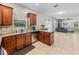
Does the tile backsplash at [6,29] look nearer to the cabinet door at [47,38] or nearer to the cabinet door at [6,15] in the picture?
the cabinet door at [6,15]

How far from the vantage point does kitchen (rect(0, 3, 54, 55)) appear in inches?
131

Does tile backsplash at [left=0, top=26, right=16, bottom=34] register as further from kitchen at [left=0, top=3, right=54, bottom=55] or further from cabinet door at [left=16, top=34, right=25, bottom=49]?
cabinet door at [left=16, top=34, right=25, bottom=49]

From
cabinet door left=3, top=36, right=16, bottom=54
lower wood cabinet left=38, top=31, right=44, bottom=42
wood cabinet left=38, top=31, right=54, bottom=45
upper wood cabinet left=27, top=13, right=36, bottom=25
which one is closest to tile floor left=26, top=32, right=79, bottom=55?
wood cabinet left=38, top=31, right=54, bottom=45

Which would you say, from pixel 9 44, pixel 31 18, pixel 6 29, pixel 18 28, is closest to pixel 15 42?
pixel 9 44

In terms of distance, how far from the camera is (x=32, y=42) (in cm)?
513

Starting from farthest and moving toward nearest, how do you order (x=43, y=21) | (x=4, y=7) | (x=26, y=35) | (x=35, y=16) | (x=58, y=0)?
(x=43, y=21) → (x=35, y=16) → (x=26, y=35) → (x=4, y=7) → (x=58, y=0)

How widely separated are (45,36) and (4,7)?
2.61 meters

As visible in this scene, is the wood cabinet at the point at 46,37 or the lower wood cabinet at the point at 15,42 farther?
the wood cabinet at the point at 46,37

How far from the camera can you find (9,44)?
11.1 ft

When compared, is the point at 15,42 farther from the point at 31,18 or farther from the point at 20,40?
the point at 31,18

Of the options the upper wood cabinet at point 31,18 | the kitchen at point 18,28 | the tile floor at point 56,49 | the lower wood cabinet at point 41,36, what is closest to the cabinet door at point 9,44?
the kitchen at point 18,28

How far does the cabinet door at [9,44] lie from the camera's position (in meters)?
3.18
